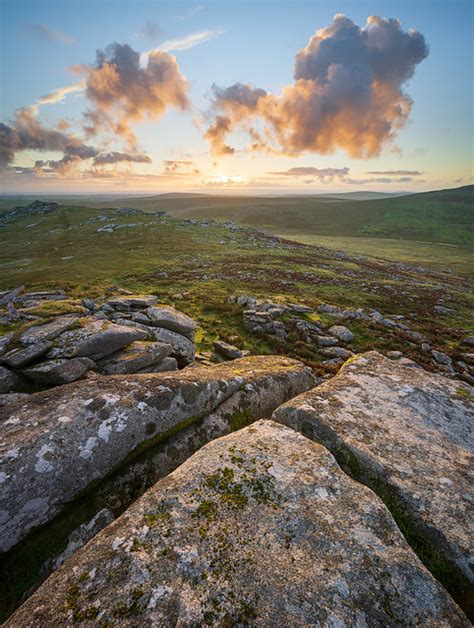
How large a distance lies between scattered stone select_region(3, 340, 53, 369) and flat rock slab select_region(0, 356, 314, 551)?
2.81m

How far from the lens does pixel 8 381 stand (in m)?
8.75

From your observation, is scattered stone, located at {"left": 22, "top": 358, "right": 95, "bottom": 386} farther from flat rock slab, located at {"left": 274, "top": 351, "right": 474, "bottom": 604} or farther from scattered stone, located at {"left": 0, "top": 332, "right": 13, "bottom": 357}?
flat rock slab, located at {"left": 274, "top": 351, "right": 474, "bottom": 604}

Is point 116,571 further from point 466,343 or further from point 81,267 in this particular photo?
point 81,267

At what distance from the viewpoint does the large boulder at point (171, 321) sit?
14.3 meters

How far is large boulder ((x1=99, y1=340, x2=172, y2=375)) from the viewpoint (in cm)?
992

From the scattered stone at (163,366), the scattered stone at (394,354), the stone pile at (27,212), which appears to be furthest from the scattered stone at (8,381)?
the stone pile at (27,212)

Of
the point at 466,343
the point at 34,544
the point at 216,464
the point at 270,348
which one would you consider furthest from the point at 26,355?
the point at 466,343

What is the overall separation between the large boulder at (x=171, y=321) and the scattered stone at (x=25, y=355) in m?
5.13

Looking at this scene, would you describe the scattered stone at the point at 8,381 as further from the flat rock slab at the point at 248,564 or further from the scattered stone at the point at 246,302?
the scattered stone at the point at 246,302

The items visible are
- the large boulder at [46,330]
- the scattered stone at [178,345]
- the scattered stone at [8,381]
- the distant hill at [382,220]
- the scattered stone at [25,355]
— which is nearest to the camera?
the scattered stone at [8,381]

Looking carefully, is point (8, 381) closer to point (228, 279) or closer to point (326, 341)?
point (326, 341)

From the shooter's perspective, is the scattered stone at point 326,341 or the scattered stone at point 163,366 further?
the scattered stone at point 326,341

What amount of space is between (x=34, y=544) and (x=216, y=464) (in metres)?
3.33

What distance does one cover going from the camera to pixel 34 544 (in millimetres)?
5047
